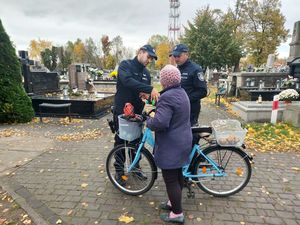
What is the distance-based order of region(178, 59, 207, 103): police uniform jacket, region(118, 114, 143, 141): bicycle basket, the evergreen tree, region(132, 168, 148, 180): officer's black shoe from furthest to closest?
the evergreen tree
region(178, 59, 207, 103): police uniform jacket
region(132, 168, 148, 180): officer's black shoe
region(118, 114, 143, 141): bicycle basket

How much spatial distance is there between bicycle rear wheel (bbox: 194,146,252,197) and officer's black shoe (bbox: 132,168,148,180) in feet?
2.42

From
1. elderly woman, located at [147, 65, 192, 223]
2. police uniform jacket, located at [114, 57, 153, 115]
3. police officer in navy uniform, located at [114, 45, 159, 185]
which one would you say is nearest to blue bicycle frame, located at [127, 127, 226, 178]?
police officer in navy uniform, located at [114, 45, 159, 185]

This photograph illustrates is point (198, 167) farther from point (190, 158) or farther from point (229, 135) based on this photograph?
point (229, 135)

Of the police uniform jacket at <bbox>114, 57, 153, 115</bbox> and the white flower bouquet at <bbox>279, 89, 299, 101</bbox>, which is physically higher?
the police uniform jacket at <bbox>114, 57, 153, 115</bbox>

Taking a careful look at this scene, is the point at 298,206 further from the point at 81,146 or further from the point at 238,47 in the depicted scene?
the point at 238,47

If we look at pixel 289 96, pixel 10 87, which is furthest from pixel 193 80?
pixel 10 87

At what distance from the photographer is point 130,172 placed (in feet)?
11.5

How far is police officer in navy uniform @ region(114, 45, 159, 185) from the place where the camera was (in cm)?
333

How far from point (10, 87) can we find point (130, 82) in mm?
6098

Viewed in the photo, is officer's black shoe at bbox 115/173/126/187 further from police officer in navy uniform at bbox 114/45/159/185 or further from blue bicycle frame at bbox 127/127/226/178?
blue bicycle frame at bbox 127/127/226/178

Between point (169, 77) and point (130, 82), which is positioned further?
point (130, 82)

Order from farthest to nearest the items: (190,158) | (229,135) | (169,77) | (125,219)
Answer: (190,158) < (229,135) < (125,219) < (169,77)

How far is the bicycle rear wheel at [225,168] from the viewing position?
10.5 feet

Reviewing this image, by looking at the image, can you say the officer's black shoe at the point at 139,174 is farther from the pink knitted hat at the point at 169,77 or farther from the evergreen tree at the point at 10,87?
the evergreen tree at the point at 10,87
